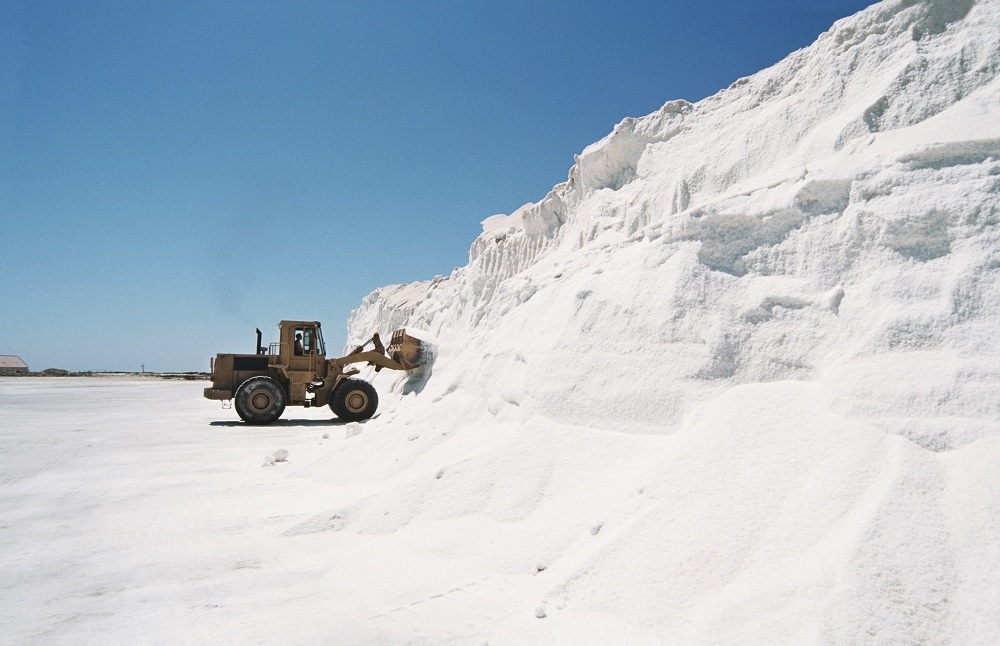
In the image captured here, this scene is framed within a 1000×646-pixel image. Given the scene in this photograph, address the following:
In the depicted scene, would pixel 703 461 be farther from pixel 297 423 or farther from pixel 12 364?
pixel 12 364

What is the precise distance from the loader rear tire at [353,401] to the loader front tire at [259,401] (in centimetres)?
111

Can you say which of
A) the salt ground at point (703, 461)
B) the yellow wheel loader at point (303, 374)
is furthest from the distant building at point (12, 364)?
the salt ground at point (703, 461)

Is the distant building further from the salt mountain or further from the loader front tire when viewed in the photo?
the salt mountain

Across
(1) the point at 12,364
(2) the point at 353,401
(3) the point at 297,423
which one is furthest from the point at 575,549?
(1) the point at 12,364

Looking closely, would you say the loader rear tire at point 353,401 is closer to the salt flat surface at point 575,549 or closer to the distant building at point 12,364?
the salt flat surface at point 575,549

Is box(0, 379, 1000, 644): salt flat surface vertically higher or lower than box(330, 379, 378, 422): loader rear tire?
lower

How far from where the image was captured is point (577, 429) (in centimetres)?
443

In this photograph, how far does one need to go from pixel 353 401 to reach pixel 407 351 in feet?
5.15

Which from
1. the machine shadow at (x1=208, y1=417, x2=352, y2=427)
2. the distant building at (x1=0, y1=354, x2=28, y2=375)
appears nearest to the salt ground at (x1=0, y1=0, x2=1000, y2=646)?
the machine shadow at (x1=208, y1=417, x2=352, y2=427)

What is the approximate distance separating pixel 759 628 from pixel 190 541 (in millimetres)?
3769

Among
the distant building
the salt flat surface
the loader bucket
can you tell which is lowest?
the salt flat surface

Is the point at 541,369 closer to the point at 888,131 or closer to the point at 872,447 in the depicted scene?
the point at 872,447

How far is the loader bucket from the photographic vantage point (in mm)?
12773

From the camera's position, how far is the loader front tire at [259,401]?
472 inches
